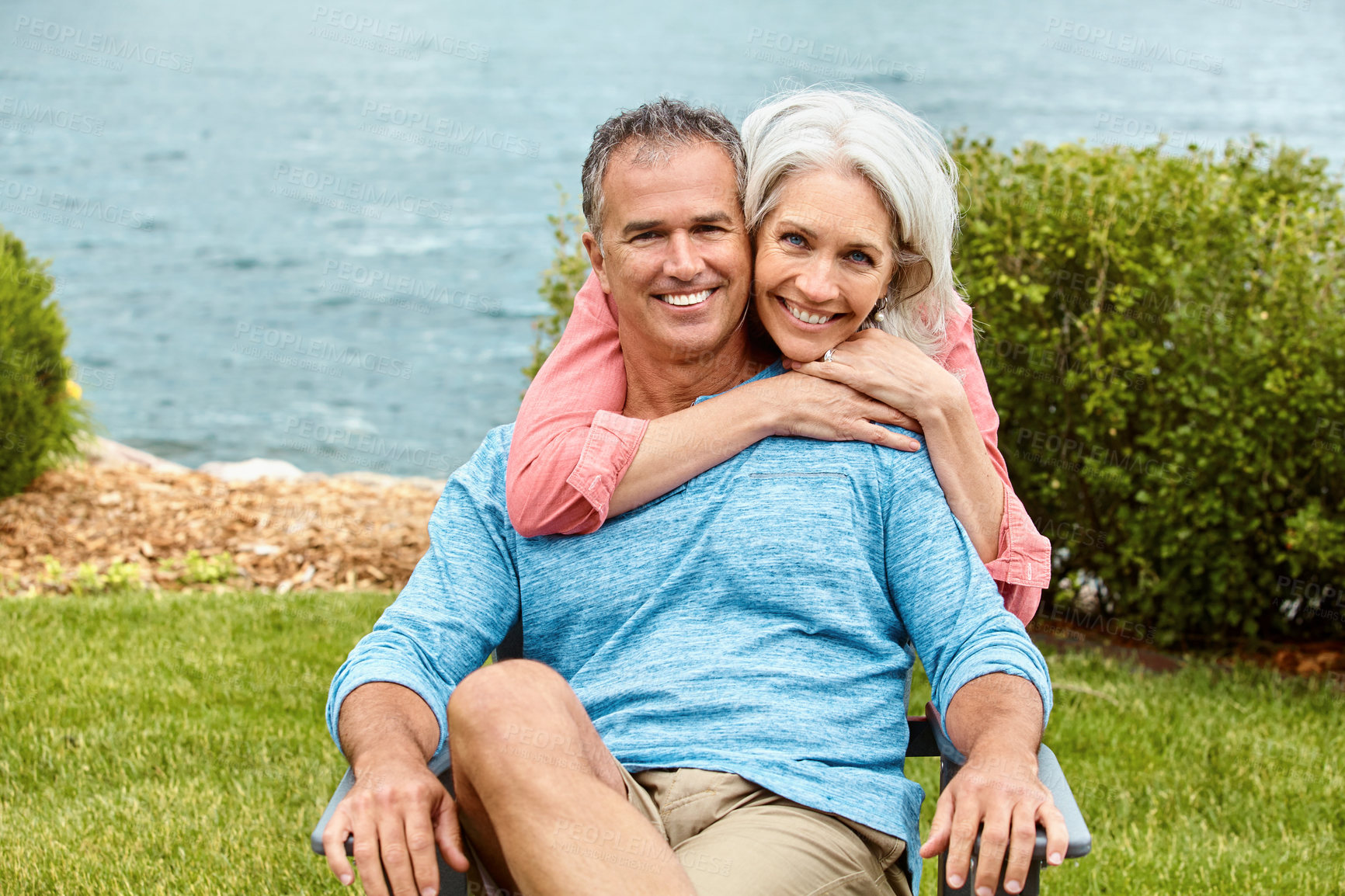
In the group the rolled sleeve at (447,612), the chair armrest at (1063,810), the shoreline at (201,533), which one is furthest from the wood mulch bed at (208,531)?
the chair armrest at (1063,810)

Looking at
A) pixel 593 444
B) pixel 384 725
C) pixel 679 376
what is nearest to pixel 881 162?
pixel 679 376

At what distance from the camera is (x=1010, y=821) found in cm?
192

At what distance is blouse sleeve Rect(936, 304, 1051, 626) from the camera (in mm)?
2400

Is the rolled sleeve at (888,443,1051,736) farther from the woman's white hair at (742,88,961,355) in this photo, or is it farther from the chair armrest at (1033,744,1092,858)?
the woman's white hair at (742,88,961,355)

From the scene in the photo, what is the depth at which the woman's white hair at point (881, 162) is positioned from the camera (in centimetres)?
237

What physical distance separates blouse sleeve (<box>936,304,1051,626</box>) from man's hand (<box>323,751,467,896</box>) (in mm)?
1106

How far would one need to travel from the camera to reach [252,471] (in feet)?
26.7

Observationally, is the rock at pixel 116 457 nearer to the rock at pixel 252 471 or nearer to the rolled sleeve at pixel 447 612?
the rock at pixel 252 471

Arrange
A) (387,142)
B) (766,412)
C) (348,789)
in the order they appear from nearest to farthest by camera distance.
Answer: (348,789) < (766,412) < (387,142)

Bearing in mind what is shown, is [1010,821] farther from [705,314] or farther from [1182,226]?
[1182,226]

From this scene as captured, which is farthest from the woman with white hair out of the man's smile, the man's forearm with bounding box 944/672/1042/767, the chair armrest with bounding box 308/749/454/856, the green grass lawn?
the green grass lawn

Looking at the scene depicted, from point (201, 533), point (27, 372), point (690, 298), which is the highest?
point (690, 298)

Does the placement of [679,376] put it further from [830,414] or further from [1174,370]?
[1174,370]

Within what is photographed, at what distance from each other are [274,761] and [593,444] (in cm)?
215
